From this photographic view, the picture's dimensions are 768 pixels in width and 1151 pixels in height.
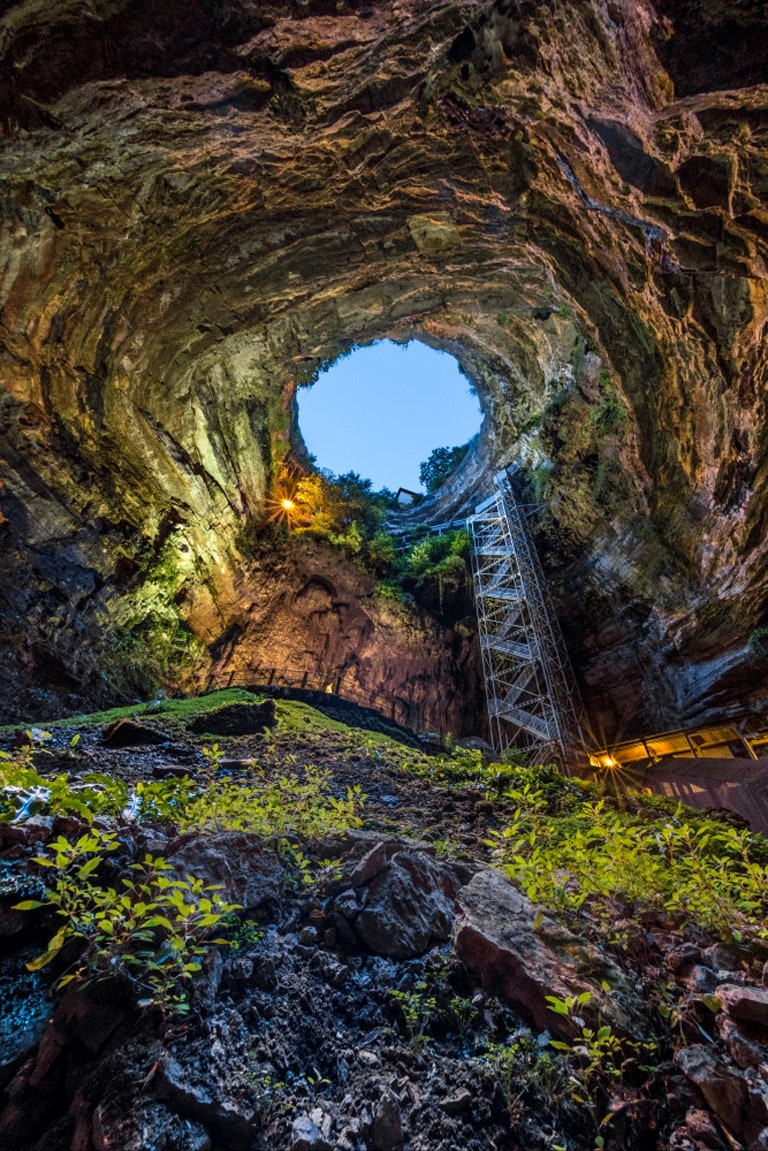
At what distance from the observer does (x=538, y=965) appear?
2.43 m

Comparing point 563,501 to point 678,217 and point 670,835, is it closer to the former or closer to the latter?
point 678,217

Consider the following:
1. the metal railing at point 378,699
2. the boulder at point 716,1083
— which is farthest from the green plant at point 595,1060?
the metal railing at point 378,699

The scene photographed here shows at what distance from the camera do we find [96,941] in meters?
1.99

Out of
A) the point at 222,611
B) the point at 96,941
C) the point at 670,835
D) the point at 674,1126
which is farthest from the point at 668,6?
the point at 222,611

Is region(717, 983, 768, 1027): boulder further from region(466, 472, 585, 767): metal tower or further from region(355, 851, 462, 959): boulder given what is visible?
region(466, 472, 585, 767): metal tower

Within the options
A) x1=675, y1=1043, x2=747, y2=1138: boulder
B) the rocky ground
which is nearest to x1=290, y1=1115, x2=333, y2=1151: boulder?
the rocky ground

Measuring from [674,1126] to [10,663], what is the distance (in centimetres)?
959

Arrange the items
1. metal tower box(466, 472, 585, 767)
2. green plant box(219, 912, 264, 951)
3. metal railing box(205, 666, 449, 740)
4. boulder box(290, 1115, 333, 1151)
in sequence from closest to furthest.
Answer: boulder box(290, 1115, 333, 1151) < green plant box(219, 912, 264, 951) < metal tower box(466, 472, 585, 767) < metal railing box(205, 666, 449, 740)

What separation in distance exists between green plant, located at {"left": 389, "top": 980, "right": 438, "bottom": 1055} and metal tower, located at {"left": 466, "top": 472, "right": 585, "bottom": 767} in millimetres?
10427

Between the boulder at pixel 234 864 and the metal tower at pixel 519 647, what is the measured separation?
1034 centimetres

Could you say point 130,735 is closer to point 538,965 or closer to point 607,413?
point 538,965

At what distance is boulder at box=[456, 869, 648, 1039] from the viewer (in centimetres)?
217

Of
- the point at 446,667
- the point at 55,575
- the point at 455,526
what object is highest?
the point at 455,526

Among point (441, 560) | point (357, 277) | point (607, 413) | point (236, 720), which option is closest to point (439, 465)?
point (441, 560)
